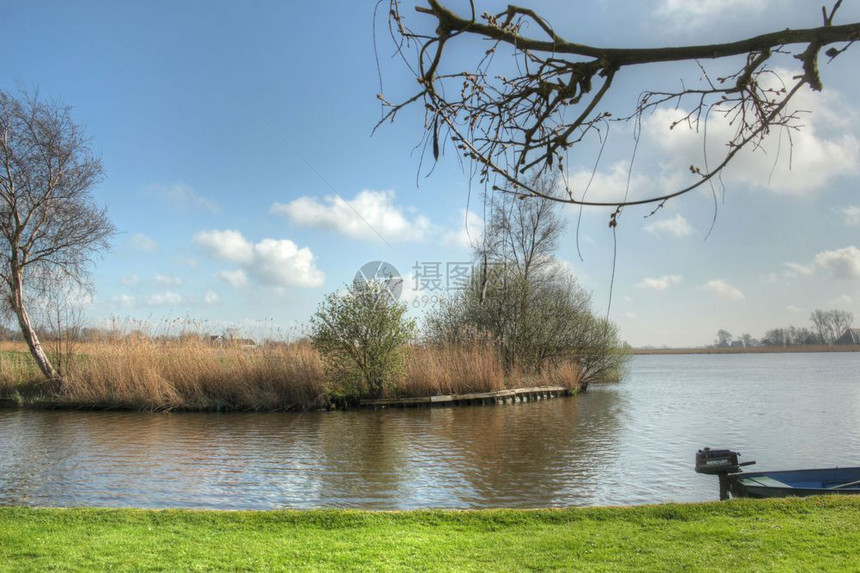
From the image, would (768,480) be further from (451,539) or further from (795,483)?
(451,539)

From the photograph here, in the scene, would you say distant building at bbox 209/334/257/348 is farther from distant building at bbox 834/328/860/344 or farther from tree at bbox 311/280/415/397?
distant building at bbox 834/328/860/344

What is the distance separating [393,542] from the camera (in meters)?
4.82

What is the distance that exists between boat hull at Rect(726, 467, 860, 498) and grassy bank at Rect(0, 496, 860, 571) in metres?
0.61

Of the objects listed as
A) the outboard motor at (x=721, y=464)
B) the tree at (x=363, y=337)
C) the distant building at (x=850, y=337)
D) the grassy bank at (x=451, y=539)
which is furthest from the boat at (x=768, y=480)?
the distant building at (x=850, y=337)

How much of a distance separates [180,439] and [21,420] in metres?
6.17

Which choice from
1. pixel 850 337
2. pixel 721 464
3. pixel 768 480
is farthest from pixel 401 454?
pixel 850 337

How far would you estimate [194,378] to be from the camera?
19234mm

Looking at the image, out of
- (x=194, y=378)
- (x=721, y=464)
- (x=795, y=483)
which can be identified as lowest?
(x=795, y=483)

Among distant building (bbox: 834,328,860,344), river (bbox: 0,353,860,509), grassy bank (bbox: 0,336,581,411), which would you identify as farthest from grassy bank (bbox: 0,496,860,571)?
distant building (bbox: 834,328,860,344)

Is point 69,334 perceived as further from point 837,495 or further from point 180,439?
point 837,495

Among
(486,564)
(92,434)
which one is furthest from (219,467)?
(486,564)

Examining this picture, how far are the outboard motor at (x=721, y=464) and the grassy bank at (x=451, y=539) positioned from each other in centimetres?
78

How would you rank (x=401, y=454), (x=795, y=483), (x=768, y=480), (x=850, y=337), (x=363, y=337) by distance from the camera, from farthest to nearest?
(x=850, y=337) < (x=363, y=337) < (x=401, y=454) < (x=795, y=483) < (x=768, y=480)

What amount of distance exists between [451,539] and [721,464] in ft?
11.4
